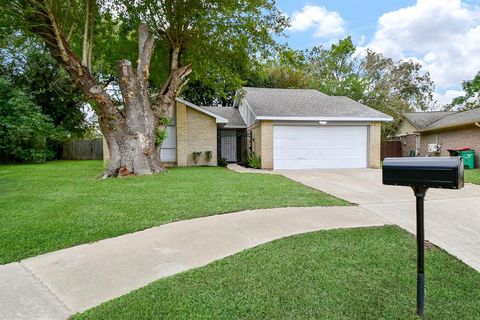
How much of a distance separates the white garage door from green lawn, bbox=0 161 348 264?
5846 mm

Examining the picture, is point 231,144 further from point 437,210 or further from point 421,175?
point 421,175

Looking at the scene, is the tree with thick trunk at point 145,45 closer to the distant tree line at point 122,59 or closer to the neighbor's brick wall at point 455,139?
the distant tree line at point 122,59

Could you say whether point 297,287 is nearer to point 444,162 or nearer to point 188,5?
point 444,162

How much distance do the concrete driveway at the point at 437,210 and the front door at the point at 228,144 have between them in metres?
11.0

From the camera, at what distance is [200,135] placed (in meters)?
16.2

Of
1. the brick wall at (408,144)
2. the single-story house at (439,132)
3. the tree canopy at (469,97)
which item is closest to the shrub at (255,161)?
the single-story house at (439,132)

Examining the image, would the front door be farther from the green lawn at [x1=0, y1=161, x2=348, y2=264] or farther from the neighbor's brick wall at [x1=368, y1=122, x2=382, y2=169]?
the green lawn at [x1=0, y1=161, x2=348, y2=264]

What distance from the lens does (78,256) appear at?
137 inches

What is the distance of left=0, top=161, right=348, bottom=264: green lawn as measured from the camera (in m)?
4.11

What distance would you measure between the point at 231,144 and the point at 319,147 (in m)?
6.58

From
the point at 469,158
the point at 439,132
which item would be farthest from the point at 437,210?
the point at 439,132

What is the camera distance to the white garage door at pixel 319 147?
1435 centimetres

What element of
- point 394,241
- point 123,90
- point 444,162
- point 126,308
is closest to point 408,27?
point 123,90

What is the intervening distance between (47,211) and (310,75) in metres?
28.4
